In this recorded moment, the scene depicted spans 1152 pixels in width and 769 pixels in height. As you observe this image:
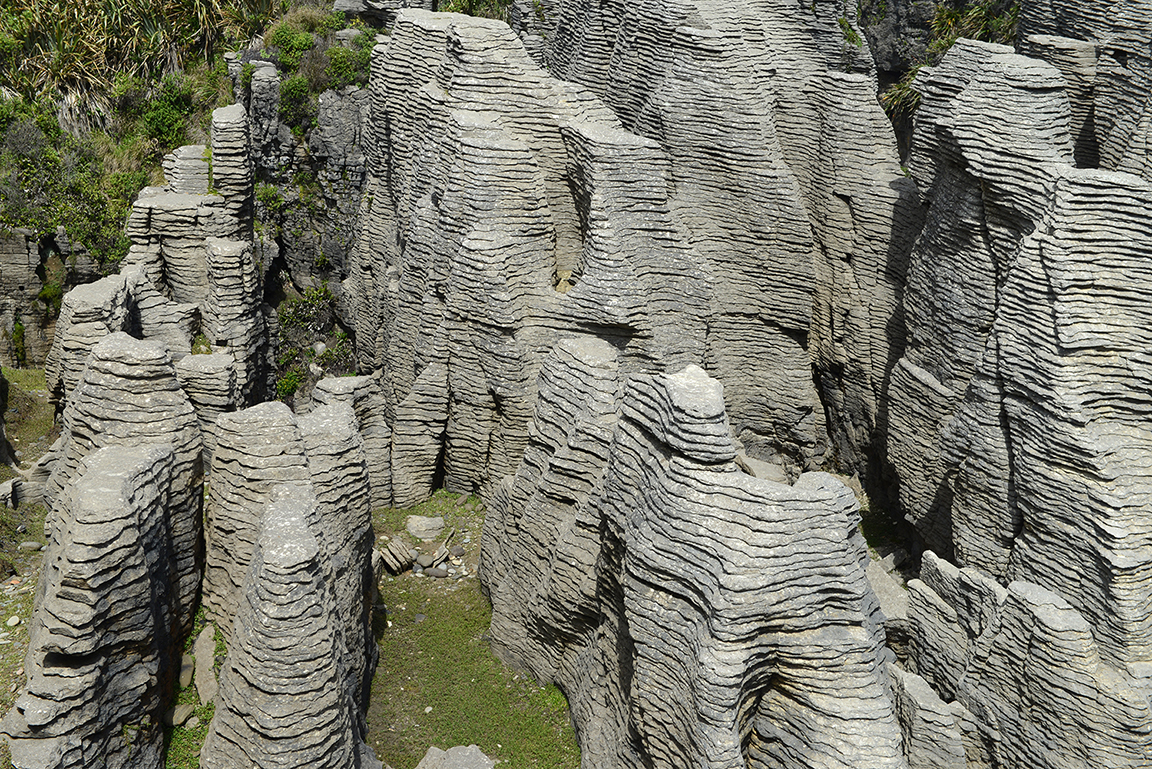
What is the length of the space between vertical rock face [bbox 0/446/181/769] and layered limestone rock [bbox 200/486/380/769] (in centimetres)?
121

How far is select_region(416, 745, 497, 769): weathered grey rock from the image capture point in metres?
14.7

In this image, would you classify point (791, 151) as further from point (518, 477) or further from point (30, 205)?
point (30, 205)

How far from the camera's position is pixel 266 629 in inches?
503

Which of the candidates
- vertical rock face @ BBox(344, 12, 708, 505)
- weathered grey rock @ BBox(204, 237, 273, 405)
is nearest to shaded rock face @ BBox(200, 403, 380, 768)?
vertical rock face @ BBox(344, 12, 708, 505)

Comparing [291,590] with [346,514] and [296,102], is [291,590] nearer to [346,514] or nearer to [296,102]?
[346,514]

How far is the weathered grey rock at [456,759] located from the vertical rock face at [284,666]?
1.66m

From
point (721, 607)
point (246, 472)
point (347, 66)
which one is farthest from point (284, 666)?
point (347, 66)

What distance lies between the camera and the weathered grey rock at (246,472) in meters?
15.1

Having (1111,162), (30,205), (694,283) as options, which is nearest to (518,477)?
(694,283)

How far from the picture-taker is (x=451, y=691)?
55.4 ft

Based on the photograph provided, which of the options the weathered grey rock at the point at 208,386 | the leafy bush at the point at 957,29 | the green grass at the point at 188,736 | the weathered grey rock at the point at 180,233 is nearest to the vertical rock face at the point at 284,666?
the green grass at the point at 188,736

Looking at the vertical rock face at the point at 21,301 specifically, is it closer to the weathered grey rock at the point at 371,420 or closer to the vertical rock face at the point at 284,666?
the weathered grey rock at the point at 371,420

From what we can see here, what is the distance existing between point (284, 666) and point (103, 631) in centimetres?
234

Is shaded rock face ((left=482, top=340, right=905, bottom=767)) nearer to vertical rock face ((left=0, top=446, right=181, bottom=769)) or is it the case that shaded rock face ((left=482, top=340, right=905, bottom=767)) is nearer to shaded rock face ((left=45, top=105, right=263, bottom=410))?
vertical rock face ((left=0, top=446, right=181, bottom=769))
